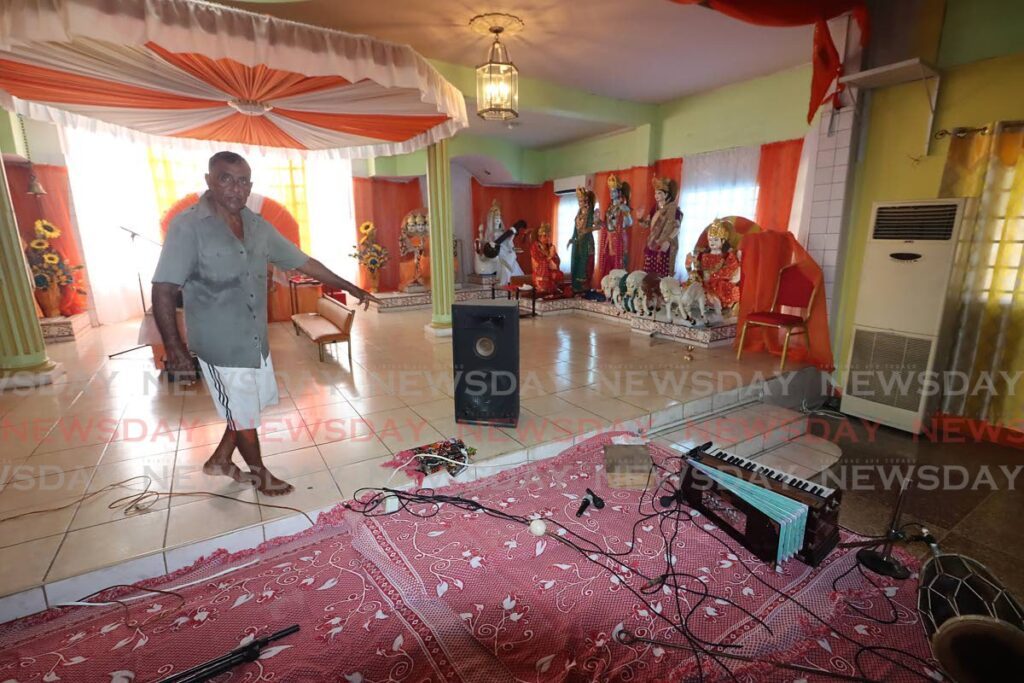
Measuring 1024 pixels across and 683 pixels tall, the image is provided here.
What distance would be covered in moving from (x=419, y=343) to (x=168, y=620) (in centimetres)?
400

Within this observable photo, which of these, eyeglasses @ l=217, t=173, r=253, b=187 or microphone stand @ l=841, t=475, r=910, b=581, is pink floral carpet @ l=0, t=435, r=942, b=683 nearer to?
microphone stand @ l=841, t=475, r=910, b=581

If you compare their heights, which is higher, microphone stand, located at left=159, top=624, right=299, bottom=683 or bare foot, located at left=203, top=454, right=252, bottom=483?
bare foot, located at left=203, top=454, right=252, bottom=483

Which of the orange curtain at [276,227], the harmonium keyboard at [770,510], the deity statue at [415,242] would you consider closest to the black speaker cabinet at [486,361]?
the harmonium keyboard at [770,510]

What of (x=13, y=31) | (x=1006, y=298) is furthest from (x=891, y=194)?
(x=13, y=31)

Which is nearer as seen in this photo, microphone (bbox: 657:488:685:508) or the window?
microphone (bbox: 657:488:685:508)

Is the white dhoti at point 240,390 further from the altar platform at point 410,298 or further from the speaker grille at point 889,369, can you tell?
the altar platform at point 410,298

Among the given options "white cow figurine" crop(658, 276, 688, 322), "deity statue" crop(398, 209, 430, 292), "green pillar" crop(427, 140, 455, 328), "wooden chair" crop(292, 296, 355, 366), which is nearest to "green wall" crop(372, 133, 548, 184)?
"deity statue" crop(398, 209, 430, 292)

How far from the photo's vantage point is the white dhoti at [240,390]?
7.13 ft

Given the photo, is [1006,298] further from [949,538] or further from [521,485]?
[521,485]

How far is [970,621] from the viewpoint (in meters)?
1.31

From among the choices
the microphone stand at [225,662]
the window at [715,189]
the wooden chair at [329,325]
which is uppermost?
the window at [715,189]

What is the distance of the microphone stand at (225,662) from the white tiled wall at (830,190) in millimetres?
5028

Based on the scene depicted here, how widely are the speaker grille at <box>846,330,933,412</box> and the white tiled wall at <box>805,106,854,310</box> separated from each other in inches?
30.0

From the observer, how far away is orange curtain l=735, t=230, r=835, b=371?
→ 4.48m
